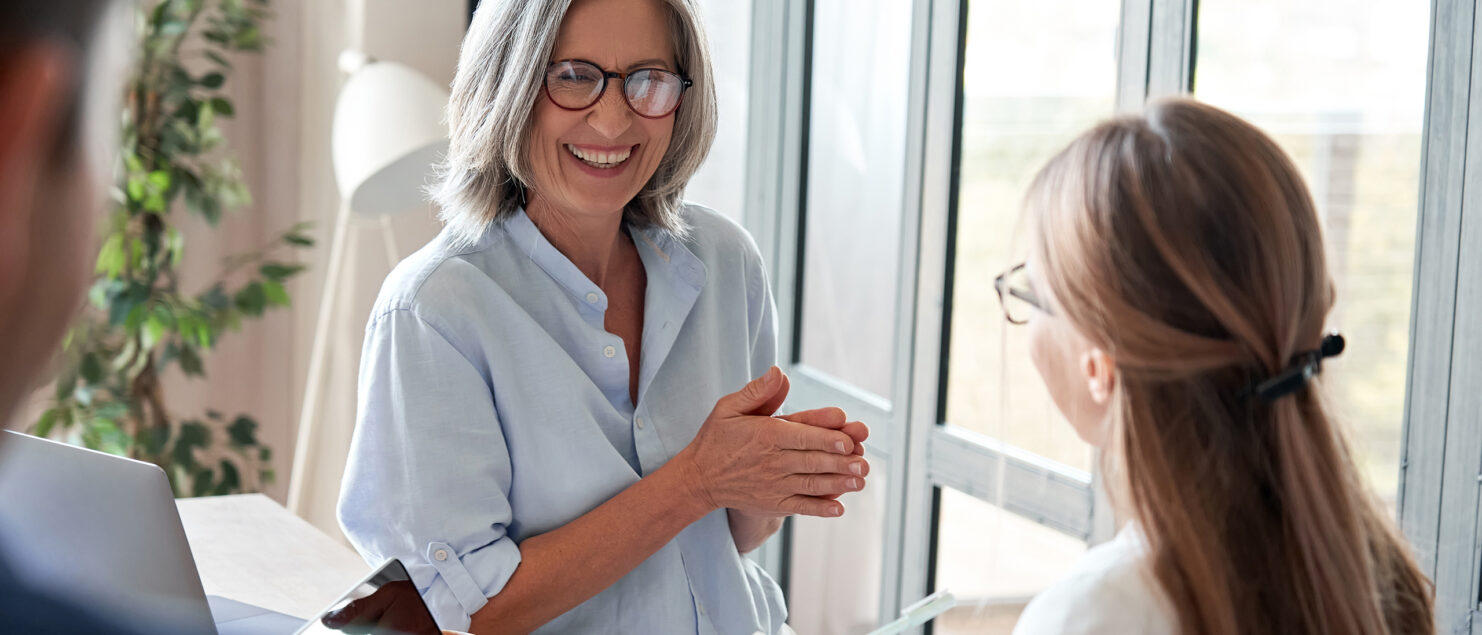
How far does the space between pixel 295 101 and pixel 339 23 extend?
1.21ft

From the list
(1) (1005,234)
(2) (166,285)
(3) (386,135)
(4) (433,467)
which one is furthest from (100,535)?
(2) (166,285)

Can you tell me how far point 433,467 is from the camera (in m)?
1.26

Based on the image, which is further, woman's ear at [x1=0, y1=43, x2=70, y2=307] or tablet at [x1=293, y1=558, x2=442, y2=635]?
tablet at [x1=293, y1=558, x2=442, y2=635]

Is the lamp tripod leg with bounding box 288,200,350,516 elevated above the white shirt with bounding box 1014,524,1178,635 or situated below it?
below

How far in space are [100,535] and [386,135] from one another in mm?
2107

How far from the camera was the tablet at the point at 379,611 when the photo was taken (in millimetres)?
720

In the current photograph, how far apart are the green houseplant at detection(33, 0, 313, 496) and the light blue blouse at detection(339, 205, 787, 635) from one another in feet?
6.19

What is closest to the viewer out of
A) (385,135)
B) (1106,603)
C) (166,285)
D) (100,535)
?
(100,535)

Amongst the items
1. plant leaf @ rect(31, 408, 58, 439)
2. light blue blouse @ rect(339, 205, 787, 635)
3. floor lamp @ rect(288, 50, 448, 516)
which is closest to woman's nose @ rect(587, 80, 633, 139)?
light blue blouse @ rect(339, 205, 787, 635)

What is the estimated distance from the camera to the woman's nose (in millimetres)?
1362

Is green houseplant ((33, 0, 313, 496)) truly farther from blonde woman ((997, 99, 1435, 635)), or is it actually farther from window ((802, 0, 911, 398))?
blonde woman ((997, 99, 1435, 635))

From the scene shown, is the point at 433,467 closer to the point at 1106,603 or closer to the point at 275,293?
the point at 1106,603

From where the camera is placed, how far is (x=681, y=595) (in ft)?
4.70

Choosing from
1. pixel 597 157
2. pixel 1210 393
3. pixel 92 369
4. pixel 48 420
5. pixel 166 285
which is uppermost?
pixel 597 157
